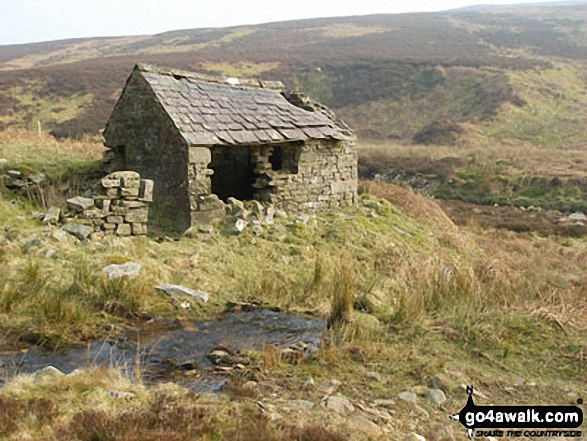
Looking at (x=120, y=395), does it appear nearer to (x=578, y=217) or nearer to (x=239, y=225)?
(x=239, y=225)

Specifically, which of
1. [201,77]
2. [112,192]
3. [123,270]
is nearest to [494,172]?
[201,77]

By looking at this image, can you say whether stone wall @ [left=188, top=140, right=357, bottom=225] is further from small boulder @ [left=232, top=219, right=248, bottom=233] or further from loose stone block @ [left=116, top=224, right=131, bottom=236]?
loose stone block @ [left=116, top=224, right=131, bottom=236]

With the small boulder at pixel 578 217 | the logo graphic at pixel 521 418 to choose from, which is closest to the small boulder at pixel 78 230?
the logo graphic at pixel 521 418

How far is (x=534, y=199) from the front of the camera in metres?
22.7

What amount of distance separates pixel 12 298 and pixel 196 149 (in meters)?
4.62

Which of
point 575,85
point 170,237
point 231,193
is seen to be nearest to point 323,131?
point 231,193

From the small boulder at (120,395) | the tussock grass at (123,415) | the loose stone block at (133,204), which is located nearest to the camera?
the tussock grass at (123,415)

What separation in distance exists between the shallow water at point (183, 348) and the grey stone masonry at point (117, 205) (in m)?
3.41

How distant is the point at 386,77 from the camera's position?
162 feet

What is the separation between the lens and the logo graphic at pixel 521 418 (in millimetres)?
4316

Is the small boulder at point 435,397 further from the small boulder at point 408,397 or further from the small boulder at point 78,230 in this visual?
the small boulder at point 78,230

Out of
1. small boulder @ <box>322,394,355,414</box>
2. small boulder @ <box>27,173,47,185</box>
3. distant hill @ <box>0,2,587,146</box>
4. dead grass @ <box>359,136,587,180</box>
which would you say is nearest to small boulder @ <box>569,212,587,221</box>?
dead grass @ <box>359,136,587,180</box>

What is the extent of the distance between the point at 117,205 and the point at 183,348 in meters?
4.18

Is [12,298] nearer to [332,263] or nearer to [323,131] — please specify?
[332,263]
